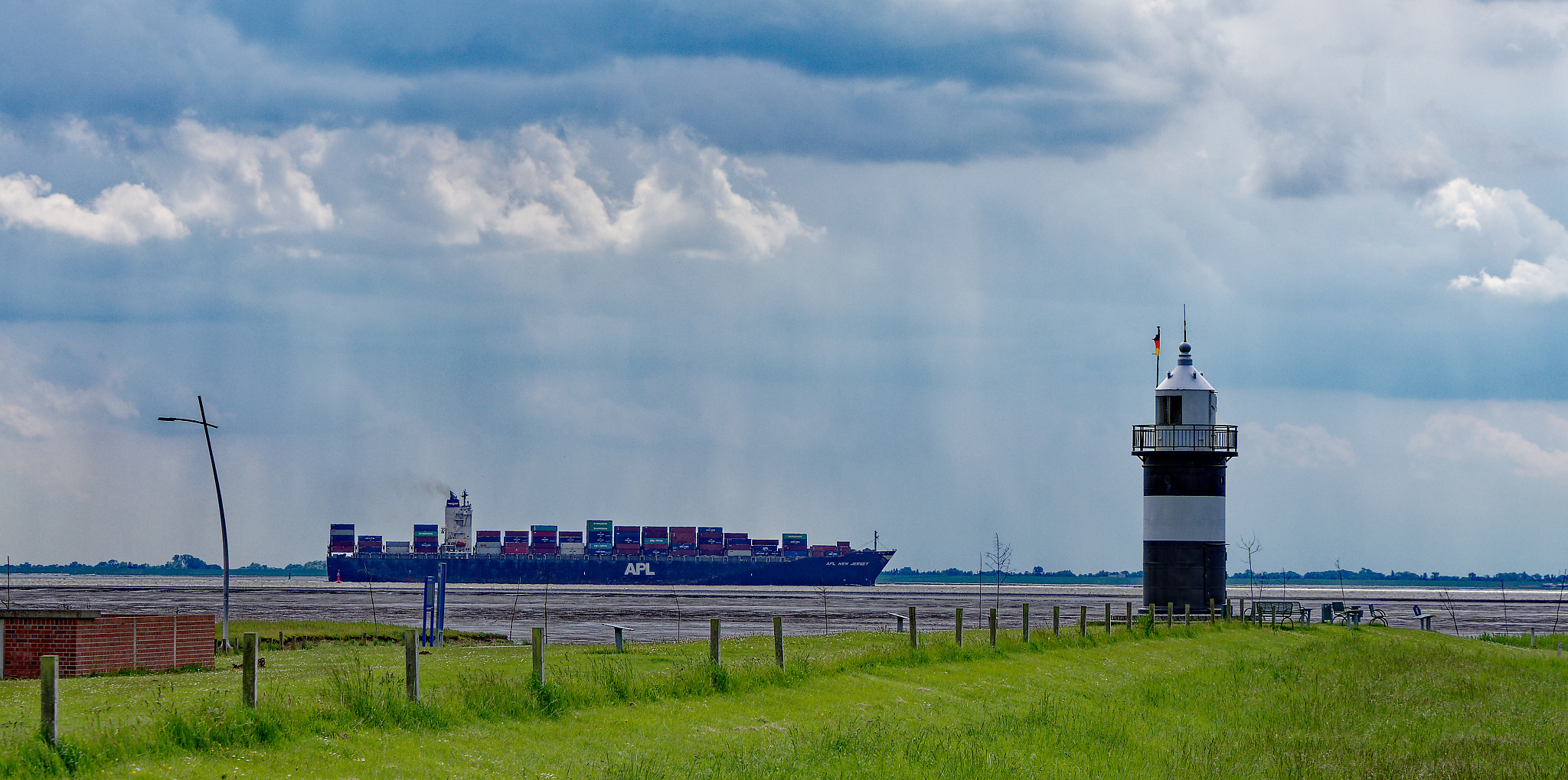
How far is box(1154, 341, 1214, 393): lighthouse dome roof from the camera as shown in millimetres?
40250

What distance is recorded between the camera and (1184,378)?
40.6 meters

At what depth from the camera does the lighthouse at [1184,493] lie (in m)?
39.4

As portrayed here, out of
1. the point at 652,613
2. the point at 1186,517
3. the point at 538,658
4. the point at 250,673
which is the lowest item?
the point at 652,613

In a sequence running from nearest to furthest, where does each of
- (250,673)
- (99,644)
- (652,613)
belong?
(250,673) < (99,644) < (652,613)

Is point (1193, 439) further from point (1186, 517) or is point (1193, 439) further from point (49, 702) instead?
point (49, 702)

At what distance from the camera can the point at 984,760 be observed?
16.8 meters

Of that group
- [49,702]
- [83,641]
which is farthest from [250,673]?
[83,641]

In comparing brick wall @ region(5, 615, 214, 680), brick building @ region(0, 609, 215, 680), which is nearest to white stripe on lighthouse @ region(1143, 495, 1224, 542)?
brick wall @ region(5, 615, 214, 680)

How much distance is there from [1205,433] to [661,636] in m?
19.9

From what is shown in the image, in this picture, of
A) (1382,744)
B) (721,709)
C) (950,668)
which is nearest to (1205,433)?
(950,668)

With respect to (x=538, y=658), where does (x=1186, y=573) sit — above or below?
below

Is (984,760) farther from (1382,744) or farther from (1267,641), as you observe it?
(1267,641)

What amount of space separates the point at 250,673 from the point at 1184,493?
98.9ft

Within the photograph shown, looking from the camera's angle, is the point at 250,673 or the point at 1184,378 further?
the point at 1184,378
